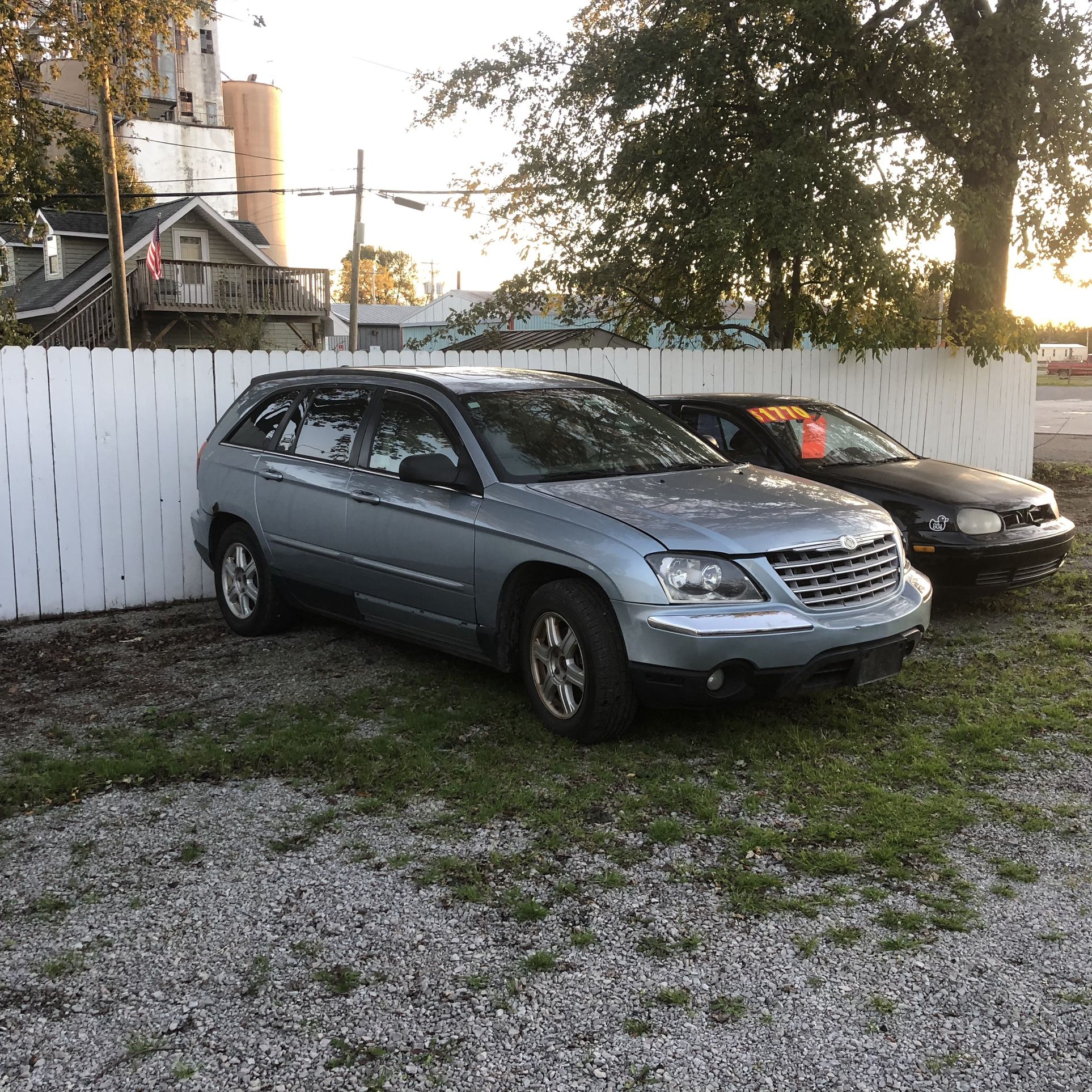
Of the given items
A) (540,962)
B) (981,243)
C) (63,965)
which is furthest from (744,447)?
(981,243)

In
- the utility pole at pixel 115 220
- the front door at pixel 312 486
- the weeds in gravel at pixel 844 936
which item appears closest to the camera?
the weeds in gravel at pixel 844 936

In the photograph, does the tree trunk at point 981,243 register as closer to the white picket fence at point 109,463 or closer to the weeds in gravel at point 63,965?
the white picket fence at point 109,463

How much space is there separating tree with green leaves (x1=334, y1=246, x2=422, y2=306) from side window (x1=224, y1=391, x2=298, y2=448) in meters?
90.0

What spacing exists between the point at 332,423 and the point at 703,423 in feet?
10.0

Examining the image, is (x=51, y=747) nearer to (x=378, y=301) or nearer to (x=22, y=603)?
(x=22, y=603)

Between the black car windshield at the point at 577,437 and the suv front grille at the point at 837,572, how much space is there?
1.19 metres

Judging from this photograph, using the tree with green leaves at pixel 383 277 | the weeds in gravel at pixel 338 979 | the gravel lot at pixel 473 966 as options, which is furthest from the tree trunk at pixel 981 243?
the tree with green leaves at pixel 383 277

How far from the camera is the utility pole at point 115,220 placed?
17859 mm

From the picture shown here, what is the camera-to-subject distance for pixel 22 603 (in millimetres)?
8391

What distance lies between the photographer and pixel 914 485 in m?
7.78

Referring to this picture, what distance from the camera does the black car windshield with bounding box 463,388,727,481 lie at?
5.88 meters

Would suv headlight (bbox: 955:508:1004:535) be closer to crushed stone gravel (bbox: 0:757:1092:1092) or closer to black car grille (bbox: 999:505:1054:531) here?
black car grille (bbox: 999:505:1054:531)

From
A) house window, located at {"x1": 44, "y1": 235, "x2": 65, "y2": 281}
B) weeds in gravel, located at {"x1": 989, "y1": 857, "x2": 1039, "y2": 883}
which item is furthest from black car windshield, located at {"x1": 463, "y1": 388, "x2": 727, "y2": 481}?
house window, located at {"x1": 44, "y1": 235, "x2": 65, "y2": 281}

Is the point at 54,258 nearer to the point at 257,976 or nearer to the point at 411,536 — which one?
the point at 411,536
